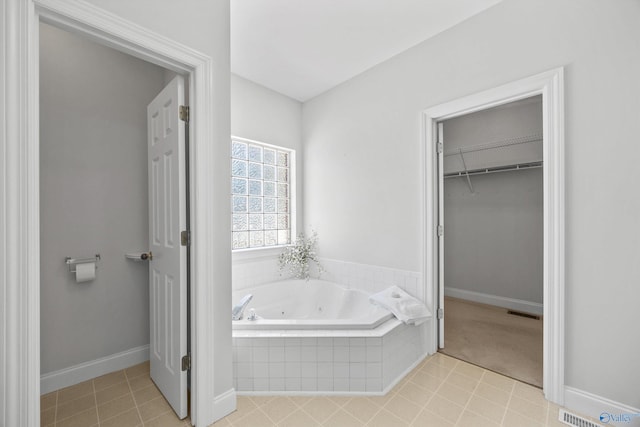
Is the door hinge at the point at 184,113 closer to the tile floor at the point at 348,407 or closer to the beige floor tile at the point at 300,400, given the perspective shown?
the tile floor at the point at 348,407

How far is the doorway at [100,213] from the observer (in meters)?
1.79

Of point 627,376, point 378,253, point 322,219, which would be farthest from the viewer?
point 322,219

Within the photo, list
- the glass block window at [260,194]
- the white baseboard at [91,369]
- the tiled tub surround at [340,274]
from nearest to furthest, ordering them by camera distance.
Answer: the white baseboard at [91,369] < the tiled tub surround at [340,274] < the glass block window at [260,194]

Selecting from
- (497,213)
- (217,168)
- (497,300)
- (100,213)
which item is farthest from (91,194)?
(497,300)

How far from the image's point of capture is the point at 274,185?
3.26 metres

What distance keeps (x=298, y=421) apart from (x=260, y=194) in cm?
217

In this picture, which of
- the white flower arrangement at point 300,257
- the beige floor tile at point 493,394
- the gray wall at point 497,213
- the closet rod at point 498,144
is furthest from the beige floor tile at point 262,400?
the closet rod at point 498,144

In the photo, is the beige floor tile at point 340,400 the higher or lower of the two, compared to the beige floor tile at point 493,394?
lower

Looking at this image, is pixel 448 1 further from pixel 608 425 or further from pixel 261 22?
pixel 608 425

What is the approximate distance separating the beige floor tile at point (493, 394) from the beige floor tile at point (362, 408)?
0.71 m

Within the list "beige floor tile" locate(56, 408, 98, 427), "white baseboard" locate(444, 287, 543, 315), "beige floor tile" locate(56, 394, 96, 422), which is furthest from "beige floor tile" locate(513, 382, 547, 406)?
"beige floor tile" locate(56, 394, 96, 422)

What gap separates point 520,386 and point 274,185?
110 inches

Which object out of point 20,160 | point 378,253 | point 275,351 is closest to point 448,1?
point 378,253

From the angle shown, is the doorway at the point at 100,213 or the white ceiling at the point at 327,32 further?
the white ceiling at the point at 327,32
